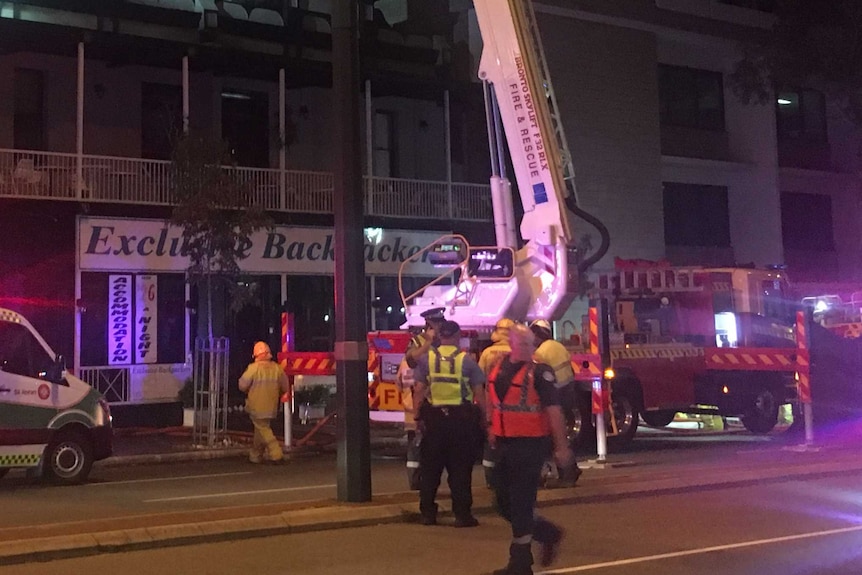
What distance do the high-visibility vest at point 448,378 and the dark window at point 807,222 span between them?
27017mm

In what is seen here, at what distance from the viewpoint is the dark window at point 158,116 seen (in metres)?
24.3

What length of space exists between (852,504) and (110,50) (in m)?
17.1

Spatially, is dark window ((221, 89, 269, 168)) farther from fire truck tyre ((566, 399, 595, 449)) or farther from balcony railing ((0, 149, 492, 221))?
fire truck tyre ((566, 399, 595, 449))

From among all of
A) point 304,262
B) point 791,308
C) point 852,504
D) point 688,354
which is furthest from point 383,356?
point 304,262

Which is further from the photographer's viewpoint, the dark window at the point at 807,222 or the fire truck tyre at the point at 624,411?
the dark window at the point at 807,222

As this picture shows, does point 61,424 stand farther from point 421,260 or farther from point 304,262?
point 421,260

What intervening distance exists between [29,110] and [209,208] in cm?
606

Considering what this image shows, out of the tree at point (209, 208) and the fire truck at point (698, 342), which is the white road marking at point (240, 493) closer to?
the fire truck at point (698, 342)

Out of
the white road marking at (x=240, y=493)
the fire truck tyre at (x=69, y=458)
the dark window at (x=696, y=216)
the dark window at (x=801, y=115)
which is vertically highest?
the dark window at (x=801, y=115)

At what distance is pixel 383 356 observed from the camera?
15.6 metres

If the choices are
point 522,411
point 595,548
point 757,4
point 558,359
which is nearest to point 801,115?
point 757,4

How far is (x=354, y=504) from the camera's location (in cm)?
1094

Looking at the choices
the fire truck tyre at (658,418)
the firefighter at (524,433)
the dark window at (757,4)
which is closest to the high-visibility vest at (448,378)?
the firefighter at (524,433)

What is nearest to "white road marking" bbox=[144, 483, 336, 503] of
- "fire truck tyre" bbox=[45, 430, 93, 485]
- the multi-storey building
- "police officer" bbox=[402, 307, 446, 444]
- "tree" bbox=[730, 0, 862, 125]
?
"police officer" bbox=[402, 307, 446, 444]
